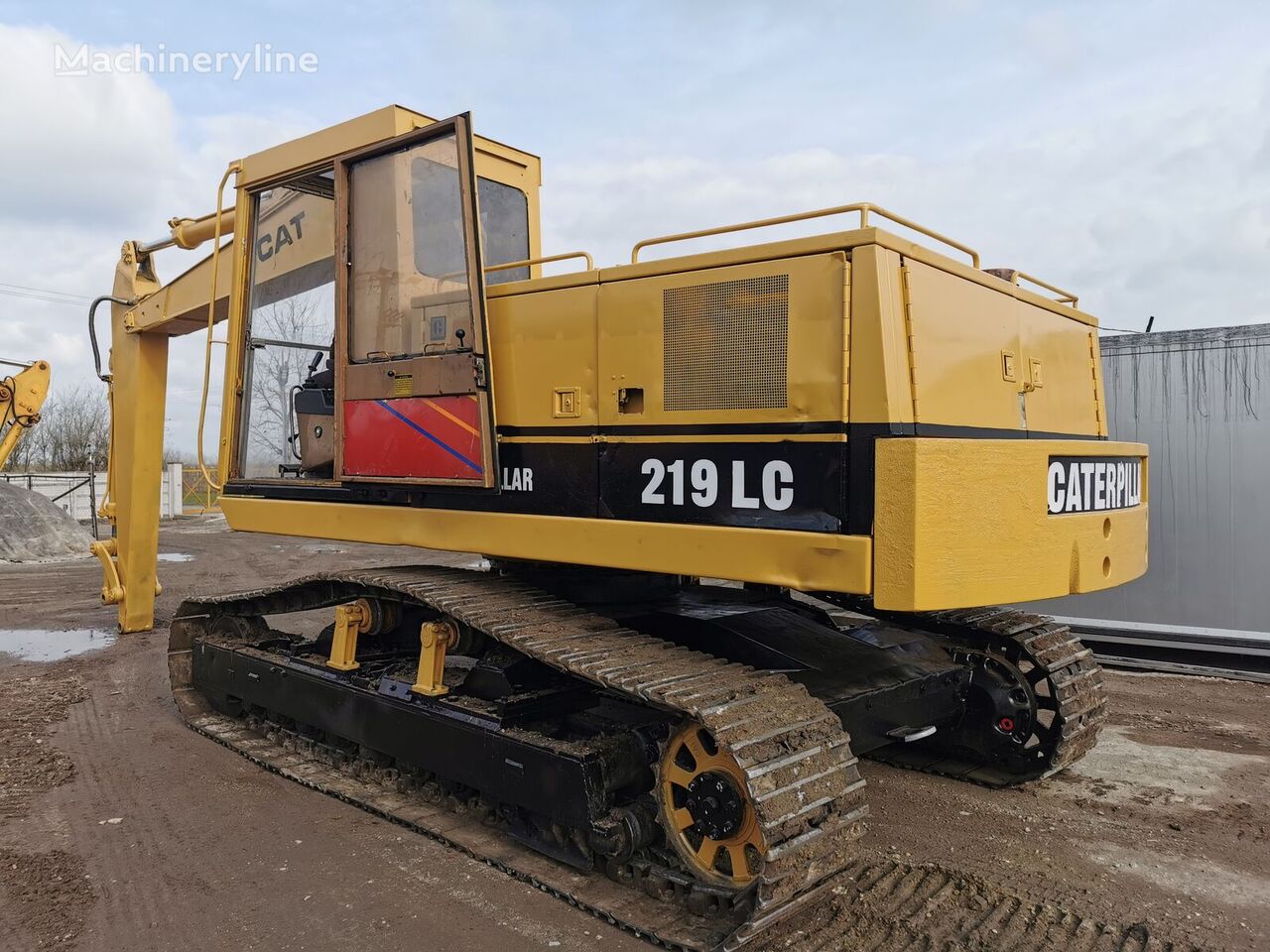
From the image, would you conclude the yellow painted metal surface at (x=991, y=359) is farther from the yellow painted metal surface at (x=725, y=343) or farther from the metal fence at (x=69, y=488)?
the metal fence at (x=69, y=488)

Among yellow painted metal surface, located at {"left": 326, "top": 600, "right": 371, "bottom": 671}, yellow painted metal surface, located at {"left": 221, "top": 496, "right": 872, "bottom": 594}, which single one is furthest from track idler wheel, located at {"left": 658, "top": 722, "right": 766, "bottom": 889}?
yellow painted metal surface, located at {"left": 326, "top": 600, "right": 371, "bottom": 671}

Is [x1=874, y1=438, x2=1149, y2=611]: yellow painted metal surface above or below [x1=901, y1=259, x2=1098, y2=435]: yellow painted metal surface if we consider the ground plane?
below

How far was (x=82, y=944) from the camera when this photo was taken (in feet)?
11.5

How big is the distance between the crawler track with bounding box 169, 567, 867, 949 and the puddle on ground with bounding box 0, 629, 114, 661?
4878 millimetres

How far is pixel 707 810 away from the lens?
11.4 ft

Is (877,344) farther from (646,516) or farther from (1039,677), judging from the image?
(1039,677)

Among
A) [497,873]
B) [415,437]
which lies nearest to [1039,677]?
[497,873]

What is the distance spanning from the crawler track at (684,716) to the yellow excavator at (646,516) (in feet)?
0.06

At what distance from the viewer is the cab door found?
167 inches

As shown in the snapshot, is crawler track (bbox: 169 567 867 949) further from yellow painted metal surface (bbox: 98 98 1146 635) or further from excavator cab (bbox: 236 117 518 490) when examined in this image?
excavator cab (bbox: 236 117 518 490)

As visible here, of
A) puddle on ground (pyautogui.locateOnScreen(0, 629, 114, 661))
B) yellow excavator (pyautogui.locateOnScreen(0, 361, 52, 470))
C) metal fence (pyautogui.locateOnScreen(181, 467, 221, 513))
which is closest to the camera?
puddle on ground (pyautogui.locateOnScreen(0, 629, 114, 661))

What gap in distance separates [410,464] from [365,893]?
1.79 m

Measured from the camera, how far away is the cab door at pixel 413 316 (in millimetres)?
4242

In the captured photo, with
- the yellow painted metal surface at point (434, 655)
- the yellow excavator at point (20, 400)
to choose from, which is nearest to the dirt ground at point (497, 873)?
the yellow painted metal surface at point (434, 655)
